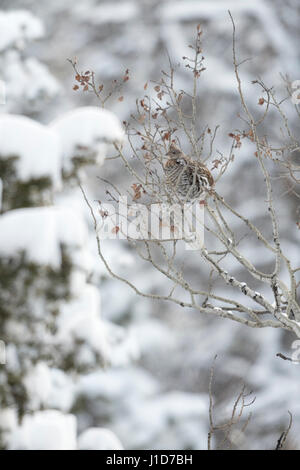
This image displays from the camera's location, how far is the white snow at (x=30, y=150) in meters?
3.60

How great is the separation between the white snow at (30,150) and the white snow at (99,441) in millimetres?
1750

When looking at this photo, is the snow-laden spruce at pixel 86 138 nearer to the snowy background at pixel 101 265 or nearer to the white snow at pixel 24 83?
the snowy background at pixel 101 265

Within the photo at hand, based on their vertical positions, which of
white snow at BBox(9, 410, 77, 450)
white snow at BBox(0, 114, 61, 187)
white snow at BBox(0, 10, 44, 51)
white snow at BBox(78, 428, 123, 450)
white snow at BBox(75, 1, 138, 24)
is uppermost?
white snow at BBox(75, 1, 138, 24)

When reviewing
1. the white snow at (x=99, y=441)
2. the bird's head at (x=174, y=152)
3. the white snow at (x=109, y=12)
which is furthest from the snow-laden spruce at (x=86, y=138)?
the white snow at (x=109, y=12)

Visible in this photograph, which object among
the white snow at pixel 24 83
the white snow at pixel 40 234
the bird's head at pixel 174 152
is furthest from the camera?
the white snow at pixel 24 83

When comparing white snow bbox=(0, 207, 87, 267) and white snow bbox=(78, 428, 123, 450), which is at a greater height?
white snow bbox=(0, 207, 87, 267)

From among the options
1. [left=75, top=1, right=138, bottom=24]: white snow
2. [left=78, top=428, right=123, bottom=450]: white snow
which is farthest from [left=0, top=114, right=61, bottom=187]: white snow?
[left=75, top=1, right=138, bottom=24]: white snow

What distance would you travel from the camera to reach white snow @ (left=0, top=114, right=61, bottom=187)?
3.60 meters

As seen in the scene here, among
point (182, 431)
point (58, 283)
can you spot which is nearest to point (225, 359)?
point (182, 431)

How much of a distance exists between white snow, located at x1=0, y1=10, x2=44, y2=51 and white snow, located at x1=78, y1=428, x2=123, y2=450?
A: 5.35 meters

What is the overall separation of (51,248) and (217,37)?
652 inches

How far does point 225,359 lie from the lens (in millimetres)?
15508

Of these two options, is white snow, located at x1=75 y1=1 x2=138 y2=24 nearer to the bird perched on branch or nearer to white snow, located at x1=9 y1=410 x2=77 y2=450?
the bird perched on branch

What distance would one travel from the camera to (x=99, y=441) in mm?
4520
